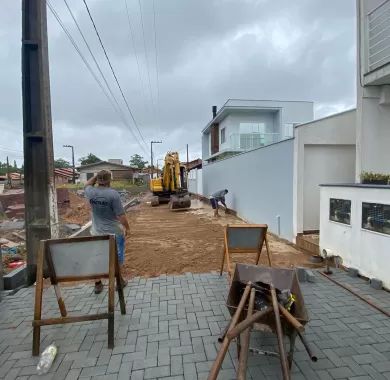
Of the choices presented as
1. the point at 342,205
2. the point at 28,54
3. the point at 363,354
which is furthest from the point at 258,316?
the point at 28,54

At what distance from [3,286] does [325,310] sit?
468 cm

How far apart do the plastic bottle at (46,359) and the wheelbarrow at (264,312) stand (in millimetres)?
1629

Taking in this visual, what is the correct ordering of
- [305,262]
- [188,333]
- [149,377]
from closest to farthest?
[149,377]
[188,333]
[305,262]

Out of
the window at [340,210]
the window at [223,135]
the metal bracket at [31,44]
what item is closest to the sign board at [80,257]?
the metal bracket at [31,44]

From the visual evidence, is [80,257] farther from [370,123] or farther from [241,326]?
[370,123]

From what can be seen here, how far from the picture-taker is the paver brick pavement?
8.69 feet

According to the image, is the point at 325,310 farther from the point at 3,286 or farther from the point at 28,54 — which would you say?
the point at 28,54

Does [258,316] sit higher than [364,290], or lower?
higher

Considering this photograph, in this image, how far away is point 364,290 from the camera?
4.30 metres

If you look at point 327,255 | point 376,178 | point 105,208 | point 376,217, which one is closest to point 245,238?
point 327,255

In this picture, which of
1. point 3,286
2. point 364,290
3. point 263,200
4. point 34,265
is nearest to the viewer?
Result: point 364,290

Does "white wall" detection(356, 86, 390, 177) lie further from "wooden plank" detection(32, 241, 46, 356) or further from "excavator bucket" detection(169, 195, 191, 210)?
"excavator bucket" detection(169, 195, 191, 210)

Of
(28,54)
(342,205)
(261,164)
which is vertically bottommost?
(342,205)

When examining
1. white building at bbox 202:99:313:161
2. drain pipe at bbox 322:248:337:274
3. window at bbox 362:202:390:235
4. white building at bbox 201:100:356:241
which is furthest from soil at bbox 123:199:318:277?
white building at bbox 202:99:313:161
